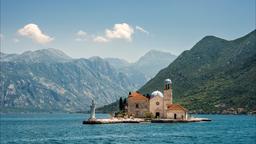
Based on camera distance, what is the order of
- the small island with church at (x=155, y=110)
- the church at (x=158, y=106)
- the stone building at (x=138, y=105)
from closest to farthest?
the small island with church at (x=155, y=110) < the church at (x=158, y=106) < the stone building at (x=138, y=105)

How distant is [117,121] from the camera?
182000mm

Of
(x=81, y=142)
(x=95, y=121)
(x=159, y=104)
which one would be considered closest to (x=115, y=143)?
(x=81, y=142)

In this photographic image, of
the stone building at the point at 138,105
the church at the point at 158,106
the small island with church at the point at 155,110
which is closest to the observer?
the small island with church at the point at 155,110

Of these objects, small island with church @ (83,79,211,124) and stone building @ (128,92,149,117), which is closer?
small island with church @ (83,79,211,124)

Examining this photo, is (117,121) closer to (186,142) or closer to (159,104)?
(159,104)

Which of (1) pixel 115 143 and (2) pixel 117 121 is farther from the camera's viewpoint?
(2) pixel 117 121

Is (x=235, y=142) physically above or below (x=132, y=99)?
below

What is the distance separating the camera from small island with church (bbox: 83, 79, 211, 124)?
185625 millimetres

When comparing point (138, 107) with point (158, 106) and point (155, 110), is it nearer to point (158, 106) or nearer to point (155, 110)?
point (155, 110)

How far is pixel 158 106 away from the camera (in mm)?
192375

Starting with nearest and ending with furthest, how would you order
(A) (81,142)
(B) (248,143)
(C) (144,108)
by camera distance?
(B) (248,143), (A) (81,142), (C) (144,108)

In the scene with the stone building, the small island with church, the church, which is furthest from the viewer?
the stone building

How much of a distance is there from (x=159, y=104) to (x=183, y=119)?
11.9 m

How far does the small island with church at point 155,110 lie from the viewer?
609ft
